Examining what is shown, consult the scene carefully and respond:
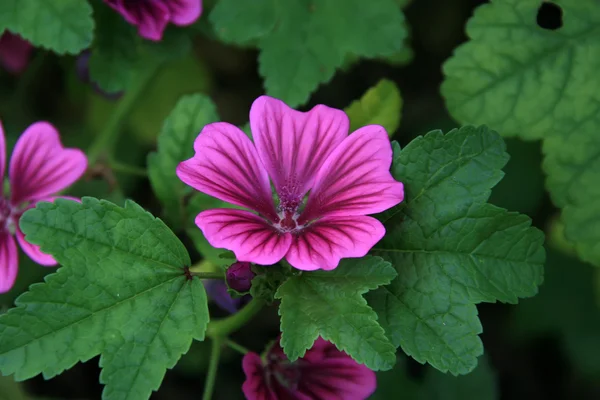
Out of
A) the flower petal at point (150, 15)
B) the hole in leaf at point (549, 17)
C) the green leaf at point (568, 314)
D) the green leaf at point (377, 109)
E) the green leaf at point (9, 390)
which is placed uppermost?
the flower petal at point (150, 15)

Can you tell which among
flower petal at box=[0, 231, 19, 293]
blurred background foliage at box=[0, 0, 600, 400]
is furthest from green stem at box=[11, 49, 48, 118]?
flower petal at box=[0, 231, 19, 293]

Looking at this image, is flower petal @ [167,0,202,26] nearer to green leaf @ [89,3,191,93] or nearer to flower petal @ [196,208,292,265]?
green leaf @ [89,3,191,93]

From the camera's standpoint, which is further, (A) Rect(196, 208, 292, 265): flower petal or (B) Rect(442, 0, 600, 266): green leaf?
(B) Rect(442, 0, 600, 266): green leaf

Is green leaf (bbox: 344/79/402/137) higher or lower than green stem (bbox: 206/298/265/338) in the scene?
higher

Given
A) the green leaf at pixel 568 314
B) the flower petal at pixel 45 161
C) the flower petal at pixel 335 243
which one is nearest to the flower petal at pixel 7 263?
the flower petal at pixel 45 161

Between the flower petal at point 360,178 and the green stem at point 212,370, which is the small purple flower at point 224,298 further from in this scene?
the flower petal at point 360,178

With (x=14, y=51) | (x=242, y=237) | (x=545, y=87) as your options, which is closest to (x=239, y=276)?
(x=242, y=237)

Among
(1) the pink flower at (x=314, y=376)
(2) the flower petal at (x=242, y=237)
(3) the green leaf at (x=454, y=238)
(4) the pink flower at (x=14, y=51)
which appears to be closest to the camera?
(2) the flower petal at (x=242, y=237)
